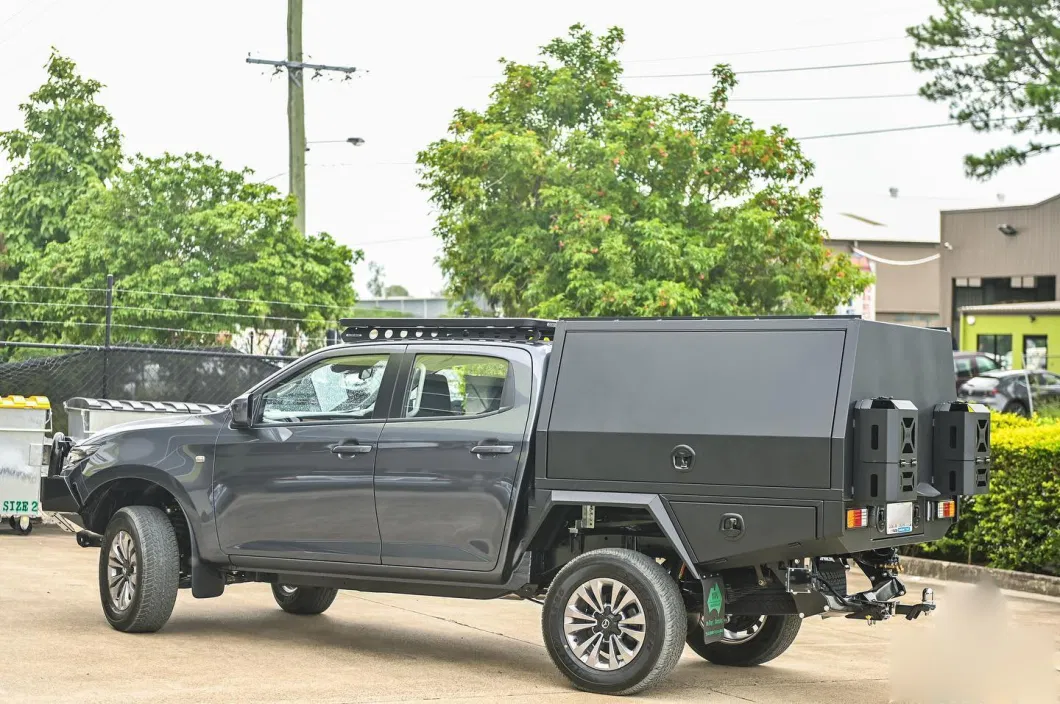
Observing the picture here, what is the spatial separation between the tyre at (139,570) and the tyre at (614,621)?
8.44 feet

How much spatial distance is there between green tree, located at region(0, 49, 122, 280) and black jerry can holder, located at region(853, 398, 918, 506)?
32.2 meters

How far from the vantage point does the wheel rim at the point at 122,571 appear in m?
9.14

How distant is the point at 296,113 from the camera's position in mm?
26984

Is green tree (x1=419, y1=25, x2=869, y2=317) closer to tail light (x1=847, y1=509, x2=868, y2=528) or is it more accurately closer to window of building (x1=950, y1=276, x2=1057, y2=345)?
tail light (x1=847, y1=509, x2=868, y2=528)

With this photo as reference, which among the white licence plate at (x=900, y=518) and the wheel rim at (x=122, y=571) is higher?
the white licence plate at (x=900, y=518)

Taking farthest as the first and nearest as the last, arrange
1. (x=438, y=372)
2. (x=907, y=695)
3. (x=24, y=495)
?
(x=24, y=495)
(x=438, y=372)
(x=907, y=695)

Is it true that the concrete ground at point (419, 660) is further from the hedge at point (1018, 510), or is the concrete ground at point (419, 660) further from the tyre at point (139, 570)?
the hedge at point (1018, 510)

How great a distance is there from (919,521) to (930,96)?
24516 mm

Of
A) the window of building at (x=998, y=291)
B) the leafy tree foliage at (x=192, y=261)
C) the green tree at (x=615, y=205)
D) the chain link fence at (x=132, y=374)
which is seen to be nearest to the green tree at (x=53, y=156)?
the leafy tree foliage at (x=192, y=261)

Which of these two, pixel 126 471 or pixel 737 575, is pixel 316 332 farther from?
pixel 737 575

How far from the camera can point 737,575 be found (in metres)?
7.96

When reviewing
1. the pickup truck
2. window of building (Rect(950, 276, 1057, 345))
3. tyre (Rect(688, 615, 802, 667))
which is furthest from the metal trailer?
window of building (Rect(950, 276, 1057, 345))

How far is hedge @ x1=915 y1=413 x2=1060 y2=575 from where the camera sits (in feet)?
42.1

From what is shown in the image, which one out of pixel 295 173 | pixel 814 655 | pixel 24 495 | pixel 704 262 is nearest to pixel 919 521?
pixel 814 655
